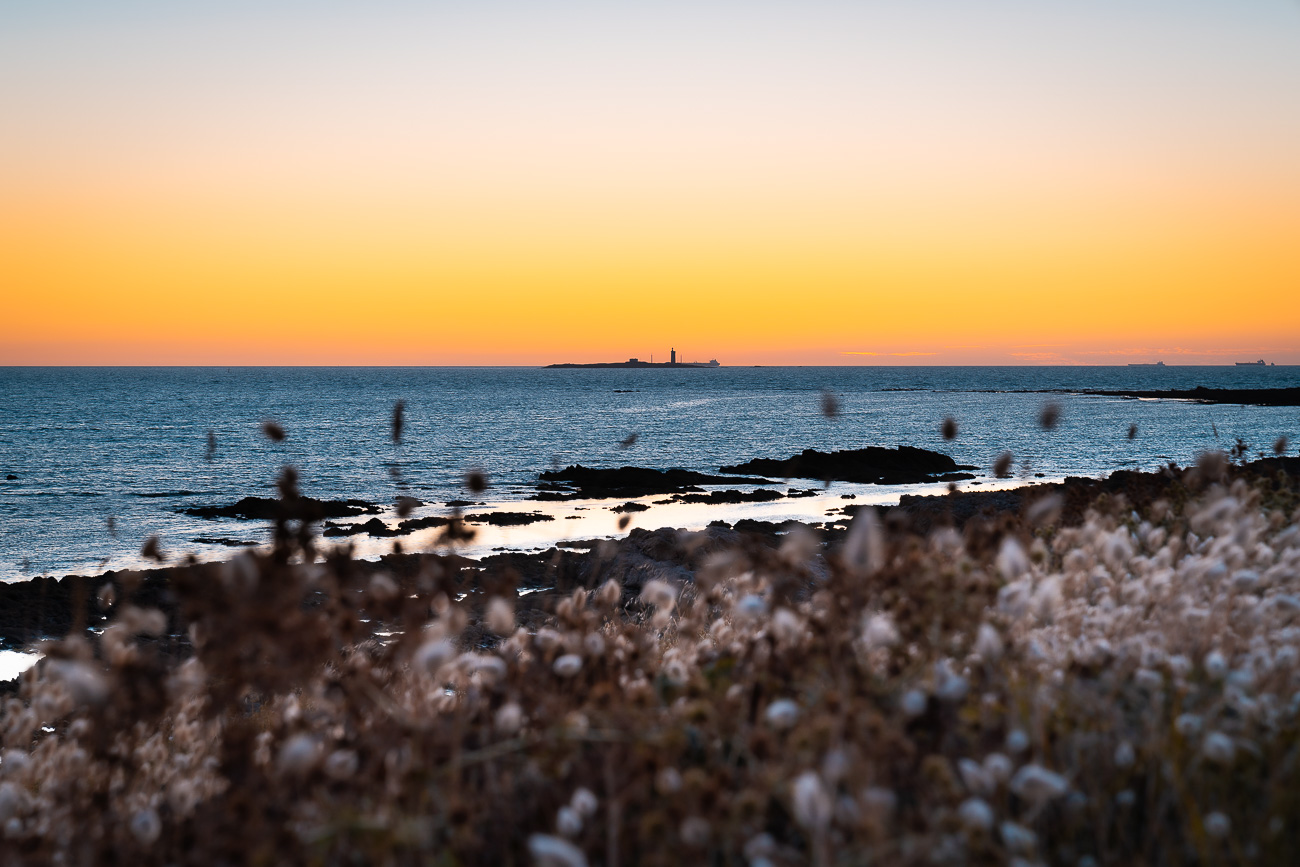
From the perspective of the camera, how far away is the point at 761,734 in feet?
7.67

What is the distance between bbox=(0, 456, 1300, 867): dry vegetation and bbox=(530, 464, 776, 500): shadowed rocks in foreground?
2788 centimetres

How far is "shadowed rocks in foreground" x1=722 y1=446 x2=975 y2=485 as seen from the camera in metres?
35.6

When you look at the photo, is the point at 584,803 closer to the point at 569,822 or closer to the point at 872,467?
the point at 569,822

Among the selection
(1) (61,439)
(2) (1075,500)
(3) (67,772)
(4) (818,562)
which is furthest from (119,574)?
(1) (61,439)

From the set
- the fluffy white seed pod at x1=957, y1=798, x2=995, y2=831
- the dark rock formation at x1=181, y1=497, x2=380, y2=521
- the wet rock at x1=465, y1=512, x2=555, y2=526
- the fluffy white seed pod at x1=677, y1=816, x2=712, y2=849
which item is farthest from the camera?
the dark rock formation at x1=181, y1=497, x2=380, y2=521

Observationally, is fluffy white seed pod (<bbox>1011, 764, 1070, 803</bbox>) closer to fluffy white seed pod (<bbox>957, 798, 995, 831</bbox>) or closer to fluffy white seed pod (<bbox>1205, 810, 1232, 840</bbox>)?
fluffy white seed pod (<bbox>957, 798, 995, 831</bbox>)

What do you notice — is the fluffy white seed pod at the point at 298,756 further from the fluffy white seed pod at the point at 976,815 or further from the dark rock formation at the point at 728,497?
the dark rock formation at the point at 728,497

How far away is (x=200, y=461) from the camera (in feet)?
142

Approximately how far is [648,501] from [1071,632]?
87.4ft

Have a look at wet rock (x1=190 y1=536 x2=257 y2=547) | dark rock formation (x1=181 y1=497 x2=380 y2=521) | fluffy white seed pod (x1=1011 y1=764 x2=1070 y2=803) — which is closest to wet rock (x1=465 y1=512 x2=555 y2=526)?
dark rock formation (x1=181 y1=497 x2=380 y2=521)

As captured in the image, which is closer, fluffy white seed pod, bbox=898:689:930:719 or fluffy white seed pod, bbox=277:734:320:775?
fluffy white seed pod, bbox=277:734:320:775

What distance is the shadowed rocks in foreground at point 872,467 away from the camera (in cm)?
3556

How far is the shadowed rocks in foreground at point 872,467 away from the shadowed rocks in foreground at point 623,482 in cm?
202

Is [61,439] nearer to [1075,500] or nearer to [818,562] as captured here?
[818,562]
